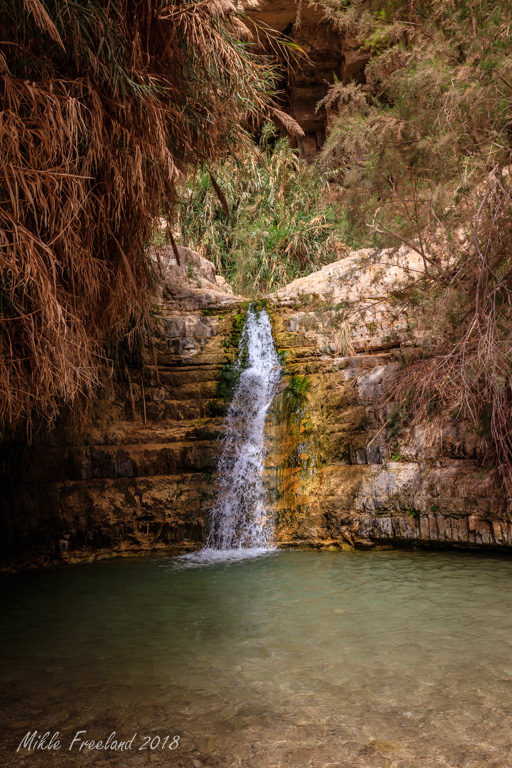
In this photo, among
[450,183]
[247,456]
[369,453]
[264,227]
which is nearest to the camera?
[450,183]

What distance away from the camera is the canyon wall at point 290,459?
6910 millimetres

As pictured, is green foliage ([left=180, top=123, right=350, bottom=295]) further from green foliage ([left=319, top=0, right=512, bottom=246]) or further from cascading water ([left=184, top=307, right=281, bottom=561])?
green foliage ([left=319, top=0, right=512, bottom=246])

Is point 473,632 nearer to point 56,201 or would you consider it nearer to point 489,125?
point 56,201

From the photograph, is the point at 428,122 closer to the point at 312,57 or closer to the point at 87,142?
the point at 87,142

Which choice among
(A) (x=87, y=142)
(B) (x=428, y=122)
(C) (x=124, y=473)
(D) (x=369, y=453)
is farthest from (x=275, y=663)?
(B) (x=428, y=122)

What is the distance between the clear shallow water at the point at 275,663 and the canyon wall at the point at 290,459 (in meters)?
0.82

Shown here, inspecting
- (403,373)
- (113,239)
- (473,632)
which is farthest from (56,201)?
(403,373)

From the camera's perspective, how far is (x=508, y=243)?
6.31 m

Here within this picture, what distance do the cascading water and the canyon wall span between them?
0.15 metres

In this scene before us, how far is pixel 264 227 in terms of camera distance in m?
14.4

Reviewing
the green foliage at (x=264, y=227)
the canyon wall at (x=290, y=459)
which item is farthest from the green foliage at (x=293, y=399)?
the green foliage at (x=264, y=227)

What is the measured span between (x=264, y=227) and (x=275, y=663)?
472 inches

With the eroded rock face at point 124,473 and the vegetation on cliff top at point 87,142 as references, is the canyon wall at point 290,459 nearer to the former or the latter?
the eroded rock face at point 124,473

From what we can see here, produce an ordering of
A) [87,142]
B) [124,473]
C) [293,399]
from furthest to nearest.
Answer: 1. [293,399]
2. [124,473]
3. [87,142]
